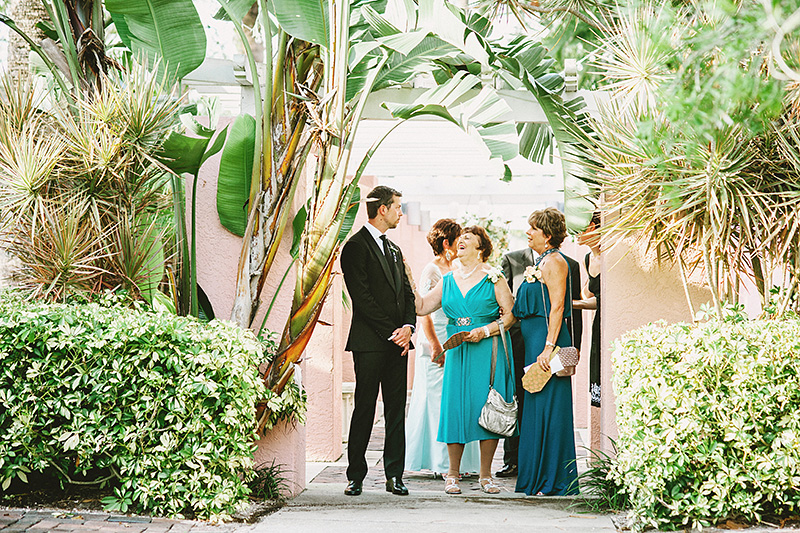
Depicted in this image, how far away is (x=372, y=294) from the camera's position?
20.3 feet

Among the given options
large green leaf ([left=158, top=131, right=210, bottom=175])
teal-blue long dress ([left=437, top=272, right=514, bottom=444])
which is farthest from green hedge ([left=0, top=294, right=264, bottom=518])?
teal-blue long dress ([left=437, top=272, right=514, bottom=444])

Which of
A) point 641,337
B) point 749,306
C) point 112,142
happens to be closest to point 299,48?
point 112,142

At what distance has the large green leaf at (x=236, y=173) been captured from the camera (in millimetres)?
5828

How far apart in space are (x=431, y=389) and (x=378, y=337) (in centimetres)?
133

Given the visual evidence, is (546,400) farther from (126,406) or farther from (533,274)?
(126,406)

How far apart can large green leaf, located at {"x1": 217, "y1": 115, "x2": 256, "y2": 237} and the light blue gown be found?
6.58 feet

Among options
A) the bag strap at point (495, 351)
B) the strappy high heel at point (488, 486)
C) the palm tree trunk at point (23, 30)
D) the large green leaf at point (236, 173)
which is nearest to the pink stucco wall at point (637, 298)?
the bag strap at point (495, 351)

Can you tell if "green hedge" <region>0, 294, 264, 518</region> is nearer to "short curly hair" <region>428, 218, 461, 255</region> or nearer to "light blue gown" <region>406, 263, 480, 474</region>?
"light blue gown" <region>406, 263, 480, 474</region>

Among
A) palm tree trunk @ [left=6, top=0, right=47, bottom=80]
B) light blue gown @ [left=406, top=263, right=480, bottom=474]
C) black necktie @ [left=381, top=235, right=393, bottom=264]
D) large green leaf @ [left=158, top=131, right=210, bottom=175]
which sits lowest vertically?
light blue gown @ [left=406, top=263, right=480, bottom=474]

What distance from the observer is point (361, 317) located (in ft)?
20.1

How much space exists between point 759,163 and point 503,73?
193 cm

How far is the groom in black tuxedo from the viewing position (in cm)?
601

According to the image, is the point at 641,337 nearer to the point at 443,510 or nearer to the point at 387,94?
the point at 443,510

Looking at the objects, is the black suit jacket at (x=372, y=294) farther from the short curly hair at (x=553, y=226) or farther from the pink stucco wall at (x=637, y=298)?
the pink stucco wall at (x=637, y=298)
